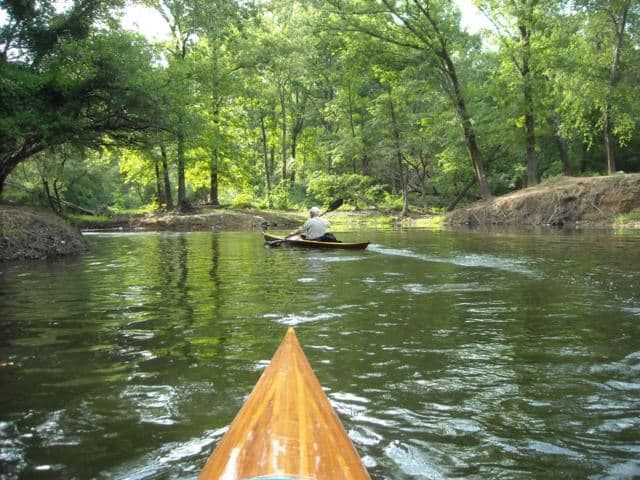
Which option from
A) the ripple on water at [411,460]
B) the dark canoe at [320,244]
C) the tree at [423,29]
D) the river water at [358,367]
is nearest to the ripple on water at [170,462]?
the river water at [358,367]

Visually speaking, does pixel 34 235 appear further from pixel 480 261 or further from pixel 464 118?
pixel 464 118

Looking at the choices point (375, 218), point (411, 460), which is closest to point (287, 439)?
point (411, 460)

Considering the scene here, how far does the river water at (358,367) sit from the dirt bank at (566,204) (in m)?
13.8

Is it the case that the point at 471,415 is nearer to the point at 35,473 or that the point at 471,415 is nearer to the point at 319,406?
the point at 319,406

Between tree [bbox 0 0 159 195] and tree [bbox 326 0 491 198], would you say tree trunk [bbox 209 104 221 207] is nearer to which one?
tree [bbox 326 0 491 198]

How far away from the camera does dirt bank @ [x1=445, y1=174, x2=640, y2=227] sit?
71.9ft

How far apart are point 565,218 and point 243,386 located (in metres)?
22.0

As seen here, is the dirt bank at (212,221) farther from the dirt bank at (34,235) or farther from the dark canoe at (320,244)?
the dirt bank at (34,235)

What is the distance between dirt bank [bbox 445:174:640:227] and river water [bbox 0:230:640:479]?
13.8 meters

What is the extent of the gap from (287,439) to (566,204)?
77.3 ft

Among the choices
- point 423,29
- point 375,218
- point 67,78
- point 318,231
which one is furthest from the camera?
point 375,218

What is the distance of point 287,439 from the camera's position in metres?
2.34

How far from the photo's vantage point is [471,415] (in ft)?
11.6

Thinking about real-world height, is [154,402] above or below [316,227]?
below
